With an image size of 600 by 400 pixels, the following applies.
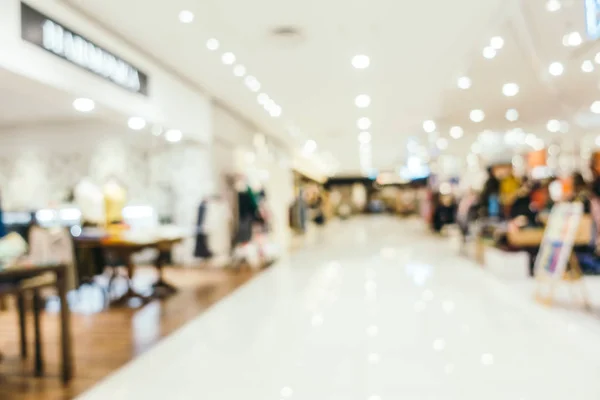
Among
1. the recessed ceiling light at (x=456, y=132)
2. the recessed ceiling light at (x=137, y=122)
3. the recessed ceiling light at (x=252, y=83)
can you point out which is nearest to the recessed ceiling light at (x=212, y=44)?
the recessed ceiling light at (x=137, y=122)

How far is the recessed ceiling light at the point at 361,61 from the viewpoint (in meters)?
6.89

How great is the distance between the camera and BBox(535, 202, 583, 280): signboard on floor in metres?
4.96

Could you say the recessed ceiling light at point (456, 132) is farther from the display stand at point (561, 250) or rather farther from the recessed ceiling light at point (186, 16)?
the recessed ceiling light at point (186, 16)

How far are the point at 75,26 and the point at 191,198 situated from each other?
4.74 meters

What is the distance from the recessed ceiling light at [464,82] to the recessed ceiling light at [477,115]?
7.60 ft

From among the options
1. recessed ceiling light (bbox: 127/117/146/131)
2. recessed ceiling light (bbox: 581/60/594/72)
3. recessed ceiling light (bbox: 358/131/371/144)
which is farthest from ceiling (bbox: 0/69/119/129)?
recessed ceiling light (bbox: 358/131/371/144)

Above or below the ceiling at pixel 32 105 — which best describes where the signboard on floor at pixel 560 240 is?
below

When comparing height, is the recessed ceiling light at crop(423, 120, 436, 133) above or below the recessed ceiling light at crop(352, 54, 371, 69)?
below

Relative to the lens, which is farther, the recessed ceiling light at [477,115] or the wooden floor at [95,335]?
the recessed ceiling light at [477,115]

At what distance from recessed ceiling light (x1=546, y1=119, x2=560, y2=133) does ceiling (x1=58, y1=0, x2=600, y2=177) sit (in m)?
0.58

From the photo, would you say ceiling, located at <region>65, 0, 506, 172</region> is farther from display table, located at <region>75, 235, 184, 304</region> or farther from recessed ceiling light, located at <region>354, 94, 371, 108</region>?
display table, located at <region>75, 235, 184, 304</region>

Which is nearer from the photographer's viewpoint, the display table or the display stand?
the display stand

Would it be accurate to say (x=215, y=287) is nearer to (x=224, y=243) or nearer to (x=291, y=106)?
(x=224, y=243)

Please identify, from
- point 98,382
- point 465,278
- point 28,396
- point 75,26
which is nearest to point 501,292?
point 465,278
